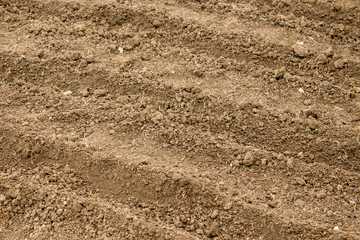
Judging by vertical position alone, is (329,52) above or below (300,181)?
above

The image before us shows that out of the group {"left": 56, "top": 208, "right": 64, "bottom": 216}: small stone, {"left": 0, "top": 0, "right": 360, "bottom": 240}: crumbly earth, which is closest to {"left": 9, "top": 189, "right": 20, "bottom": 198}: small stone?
{"left": 0, "top": 0, "right": 360, "bottom": 240}: crumbly earth

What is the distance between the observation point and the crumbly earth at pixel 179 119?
1867 mm

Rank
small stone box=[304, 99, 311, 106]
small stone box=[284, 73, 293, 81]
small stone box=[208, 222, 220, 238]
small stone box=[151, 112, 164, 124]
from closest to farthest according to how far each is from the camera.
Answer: small stone box=[208, 222, 220, 238] < small stone box=[151, 112, 164, 124] < small stone box=[304, 99, 311, 106] < small stone box=[284, 73, 293, 81]

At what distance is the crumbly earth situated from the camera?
1.87m

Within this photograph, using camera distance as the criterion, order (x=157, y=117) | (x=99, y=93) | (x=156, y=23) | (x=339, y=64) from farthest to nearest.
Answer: (x=156, y=23)
(x=339, y=64)
(x=99, y=93)
(x=157, y=117)

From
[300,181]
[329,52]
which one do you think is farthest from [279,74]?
[300,181]

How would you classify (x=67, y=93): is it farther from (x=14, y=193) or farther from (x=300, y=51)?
(x=300, y=51)

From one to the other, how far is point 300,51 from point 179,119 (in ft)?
3.15

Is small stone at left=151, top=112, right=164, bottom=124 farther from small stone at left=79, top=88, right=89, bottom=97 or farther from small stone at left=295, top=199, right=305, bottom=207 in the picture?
small stone at left=295, top=199, right=305, bottom=207

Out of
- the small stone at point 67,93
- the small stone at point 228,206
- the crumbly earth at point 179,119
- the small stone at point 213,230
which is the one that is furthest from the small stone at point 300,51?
the small stone at point 67,93

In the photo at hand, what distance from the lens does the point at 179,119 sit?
2162 millimetres

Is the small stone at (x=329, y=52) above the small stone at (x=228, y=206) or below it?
above

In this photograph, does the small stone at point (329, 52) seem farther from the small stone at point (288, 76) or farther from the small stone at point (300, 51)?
the small stone at point (288, 76)

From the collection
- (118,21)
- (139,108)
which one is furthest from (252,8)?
(139,108)
